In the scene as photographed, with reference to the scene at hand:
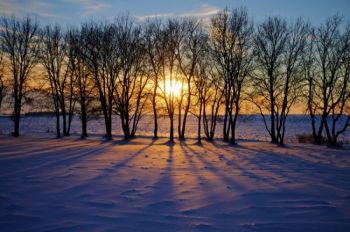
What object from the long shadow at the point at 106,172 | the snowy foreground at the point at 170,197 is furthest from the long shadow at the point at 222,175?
the long shadow at the point at 106,172

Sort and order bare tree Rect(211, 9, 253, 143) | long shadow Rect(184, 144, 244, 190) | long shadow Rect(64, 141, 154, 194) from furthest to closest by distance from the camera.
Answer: bare tree Rect(211, 9, 253, 143) → long shadow Rect(184, 144, 244, 190) → long shadow Rect(64, 141, 154, 194)

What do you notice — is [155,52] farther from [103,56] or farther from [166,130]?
[166,130]

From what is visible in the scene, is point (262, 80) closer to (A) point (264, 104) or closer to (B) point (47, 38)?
(A) point (264, 104)

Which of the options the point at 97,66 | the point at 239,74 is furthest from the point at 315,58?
the point at 97,66

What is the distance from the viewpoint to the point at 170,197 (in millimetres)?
8180

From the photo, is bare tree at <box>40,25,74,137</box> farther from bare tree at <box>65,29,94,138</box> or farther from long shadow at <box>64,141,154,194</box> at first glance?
long shadow at <box>64,141,154,194</box>

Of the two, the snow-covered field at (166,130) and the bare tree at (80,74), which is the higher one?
the bare tree at (80,74)

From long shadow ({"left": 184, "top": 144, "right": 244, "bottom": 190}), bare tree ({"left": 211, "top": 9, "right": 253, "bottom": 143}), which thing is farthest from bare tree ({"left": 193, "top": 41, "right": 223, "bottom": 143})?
long shadow ({"left": 184, "top": 144, "right": 244, "bottom": 190})

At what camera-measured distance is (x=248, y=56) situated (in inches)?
1166

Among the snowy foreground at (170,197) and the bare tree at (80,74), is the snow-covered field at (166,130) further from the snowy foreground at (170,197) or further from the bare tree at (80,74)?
the snowy foreground at (170,197)

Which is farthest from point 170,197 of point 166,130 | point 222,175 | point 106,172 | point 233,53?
point 166,130

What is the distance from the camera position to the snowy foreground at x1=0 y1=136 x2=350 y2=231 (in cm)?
626

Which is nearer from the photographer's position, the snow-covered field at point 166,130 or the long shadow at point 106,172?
the long shadow at point 106,172

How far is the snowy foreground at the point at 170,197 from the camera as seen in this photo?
626cm
